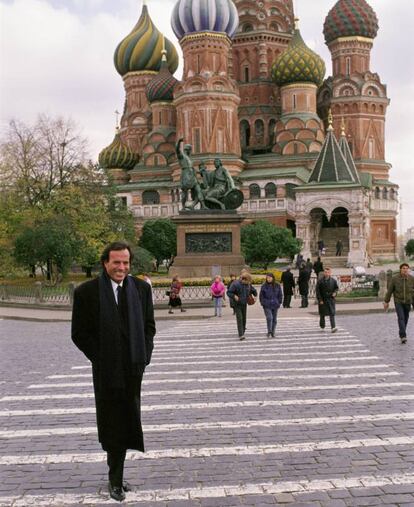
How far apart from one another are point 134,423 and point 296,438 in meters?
1.95

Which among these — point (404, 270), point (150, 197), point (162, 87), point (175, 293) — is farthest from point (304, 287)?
point (162, 87)

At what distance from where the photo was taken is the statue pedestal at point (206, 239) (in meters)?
29.6

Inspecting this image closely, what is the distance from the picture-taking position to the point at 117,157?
68812 mm

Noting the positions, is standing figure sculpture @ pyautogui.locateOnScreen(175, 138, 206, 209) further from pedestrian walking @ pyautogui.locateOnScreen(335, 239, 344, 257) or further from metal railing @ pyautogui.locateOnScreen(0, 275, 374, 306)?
pedestrian walking @ pyautogui.locateOnScreen(335, 239, 344, 257)

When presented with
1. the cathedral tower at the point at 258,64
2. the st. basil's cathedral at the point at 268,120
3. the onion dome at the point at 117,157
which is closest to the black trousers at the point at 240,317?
the st. basil's cathedral at the point at 268,120

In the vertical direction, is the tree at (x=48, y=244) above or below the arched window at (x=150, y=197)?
below

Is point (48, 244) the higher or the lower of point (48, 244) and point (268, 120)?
the lower

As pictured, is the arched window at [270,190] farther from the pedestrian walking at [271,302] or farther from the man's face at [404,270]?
the man's face at [404,270]

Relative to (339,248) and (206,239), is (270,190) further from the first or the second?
(206,239)

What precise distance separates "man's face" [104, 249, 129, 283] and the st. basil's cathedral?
46.1 metres

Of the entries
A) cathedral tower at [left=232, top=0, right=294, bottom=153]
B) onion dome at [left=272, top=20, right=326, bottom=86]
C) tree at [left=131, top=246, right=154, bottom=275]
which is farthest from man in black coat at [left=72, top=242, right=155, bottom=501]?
cathedral tower at [left=232, top=0, right=294, bottom=153]

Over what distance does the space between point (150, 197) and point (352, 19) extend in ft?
88.6

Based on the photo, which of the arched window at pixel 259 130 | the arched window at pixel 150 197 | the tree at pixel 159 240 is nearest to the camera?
the tree at pixel 159 240

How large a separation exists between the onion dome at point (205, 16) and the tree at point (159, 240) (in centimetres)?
2237
